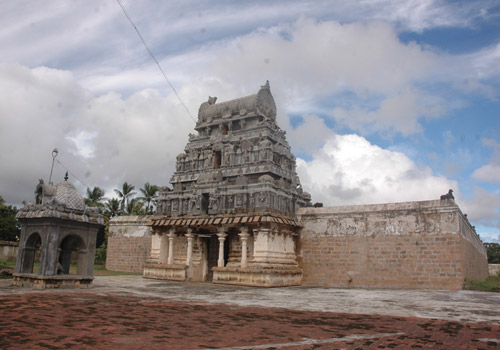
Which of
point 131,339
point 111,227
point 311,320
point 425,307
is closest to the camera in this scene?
point 131,339

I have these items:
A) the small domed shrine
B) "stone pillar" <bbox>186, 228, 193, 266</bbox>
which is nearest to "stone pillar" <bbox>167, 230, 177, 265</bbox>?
"stone pillar" <bbox>186, 228, 193, 266</bbox>

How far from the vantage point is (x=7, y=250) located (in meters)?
26.9

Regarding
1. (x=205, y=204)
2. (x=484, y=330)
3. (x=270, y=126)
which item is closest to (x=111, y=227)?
(x=205, y=204)

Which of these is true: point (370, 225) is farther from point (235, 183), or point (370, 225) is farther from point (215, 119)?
point (215, 119)

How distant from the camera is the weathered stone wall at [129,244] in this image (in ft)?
85.6

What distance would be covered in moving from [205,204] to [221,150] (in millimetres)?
3378

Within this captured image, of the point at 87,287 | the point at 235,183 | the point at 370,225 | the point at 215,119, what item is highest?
the point at 215,119

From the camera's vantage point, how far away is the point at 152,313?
8.22m

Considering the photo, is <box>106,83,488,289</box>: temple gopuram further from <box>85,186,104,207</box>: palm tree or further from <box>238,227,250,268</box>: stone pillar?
<box>85,186,104,207</box>: palm tree

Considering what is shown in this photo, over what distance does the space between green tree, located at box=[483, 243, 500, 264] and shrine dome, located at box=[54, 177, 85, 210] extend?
5418 cm

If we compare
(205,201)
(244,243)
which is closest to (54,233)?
(244,243)

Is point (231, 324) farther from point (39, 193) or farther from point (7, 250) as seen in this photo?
point (7, 250)

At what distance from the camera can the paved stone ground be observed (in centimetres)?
561

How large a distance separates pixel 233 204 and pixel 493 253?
1886 inches
